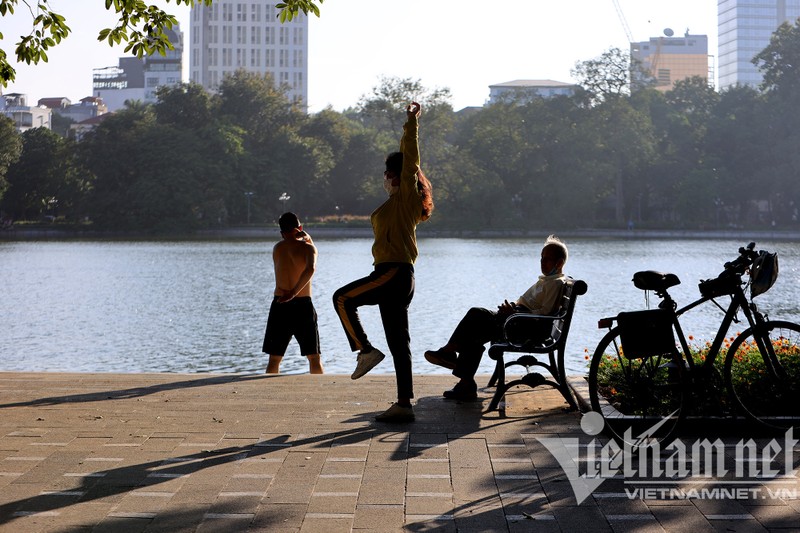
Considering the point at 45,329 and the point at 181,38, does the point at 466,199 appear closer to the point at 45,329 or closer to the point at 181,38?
the point at 45,329

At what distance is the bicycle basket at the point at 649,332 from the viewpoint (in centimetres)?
489

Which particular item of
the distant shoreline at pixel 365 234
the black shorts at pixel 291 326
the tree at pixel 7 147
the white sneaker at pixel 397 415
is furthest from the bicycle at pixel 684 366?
the tree at pixel 7 147

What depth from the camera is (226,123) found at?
7650 cm

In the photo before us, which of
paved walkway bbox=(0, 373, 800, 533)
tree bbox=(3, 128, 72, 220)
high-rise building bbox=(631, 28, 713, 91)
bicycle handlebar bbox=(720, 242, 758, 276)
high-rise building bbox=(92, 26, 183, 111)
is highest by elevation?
high-rise building bbox=(631, 28, 713, 91)

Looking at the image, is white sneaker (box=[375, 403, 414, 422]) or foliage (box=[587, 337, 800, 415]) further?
white sneaker (box=[375, 403, 414, 422])

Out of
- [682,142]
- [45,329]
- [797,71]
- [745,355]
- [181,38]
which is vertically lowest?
[45,329]

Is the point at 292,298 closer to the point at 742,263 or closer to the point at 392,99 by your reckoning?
the point at 742,263

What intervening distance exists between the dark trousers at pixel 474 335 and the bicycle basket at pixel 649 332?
1.55m

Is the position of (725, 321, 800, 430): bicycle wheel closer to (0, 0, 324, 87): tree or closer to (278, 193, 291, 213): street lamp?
(0, 0, 324, 87): tree

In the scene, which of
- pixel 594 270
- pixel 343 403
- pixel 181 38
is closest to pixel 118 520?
pixel 343 403

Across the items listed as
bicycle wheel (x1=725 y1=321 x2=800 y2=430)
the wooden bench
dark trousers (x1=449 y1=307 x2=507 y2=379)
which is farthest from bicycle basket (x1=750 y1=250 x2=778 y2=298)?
dark trousers (x1=449 y1=307 x2=507 y2=379)

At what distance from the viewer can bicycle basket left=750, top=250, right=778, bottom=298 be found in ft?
16.2

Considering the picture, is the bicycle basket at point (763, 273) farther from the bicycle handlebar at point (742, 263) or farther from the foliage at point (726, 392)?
the foliage at point (726, 392)

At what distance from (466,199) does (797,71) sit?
25.3 meters
